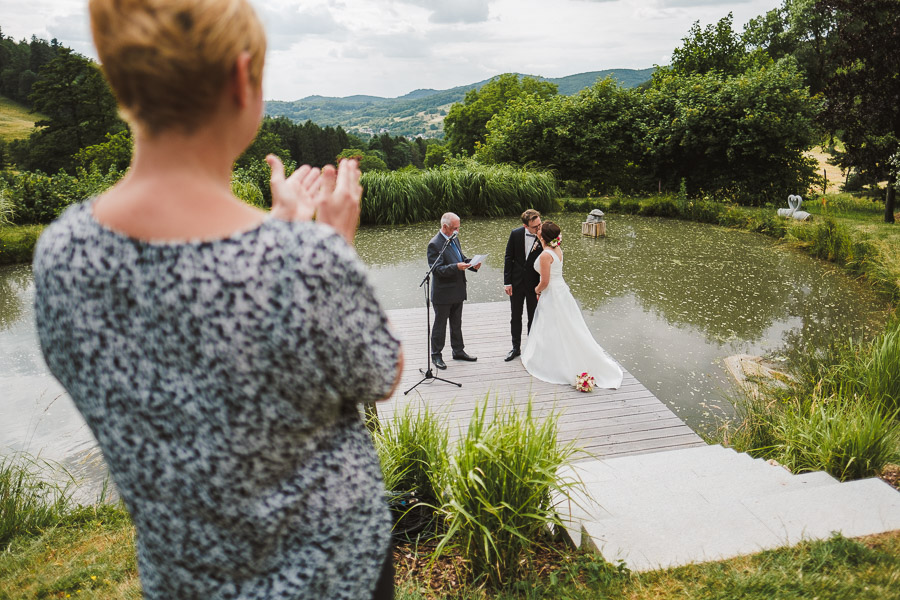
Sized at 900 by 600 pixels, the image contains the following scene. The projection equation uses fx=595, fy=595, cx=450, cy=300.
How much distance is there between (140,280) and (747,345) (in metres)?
8.26

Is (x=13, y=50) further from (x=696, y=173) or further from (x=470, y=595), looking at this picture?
(x=470, y=595)

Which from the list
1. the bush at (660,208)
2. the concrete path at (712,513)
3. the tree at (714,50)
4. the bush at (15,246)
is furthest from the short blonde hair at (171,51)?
the tree at (714,50)

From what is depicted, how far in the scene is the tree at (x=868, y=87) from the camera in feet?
38.9

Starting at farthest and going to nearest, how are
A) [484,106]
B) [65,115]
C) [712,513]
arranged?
[484,106]
[65,115]
[712,513]

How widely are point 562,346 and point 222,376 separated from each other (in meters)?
5.79

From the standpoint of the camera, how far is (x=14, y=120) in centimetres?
4562

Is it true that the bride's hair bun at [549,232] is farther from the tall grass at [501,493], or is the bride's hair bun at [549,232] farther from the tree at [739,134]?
the tree at [739,134]

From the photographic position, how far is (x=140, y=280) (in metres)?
0.73

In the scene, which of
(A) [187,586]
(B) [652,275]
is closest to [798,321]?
(B) [652,275]

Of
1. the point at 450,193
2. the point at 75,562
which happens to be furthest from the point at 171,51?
the point at 450,193

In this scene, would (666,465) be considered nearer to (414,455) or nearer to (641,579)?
(641,579)

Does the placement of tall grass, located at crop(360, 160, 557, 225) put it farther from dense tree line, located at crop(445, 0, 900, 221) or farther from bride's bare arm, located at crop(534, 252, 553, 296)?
bride's bare arm, located at crop(534, 252, 553, 296)

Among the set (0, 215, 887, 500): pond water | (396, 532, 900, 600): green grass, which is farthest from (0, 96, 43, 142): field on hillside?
(396, 532, 900, 600): green grass

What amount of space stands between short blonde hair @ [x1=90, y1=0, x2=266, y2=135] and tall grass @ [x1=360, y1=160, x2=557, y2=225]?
50.5 ft
